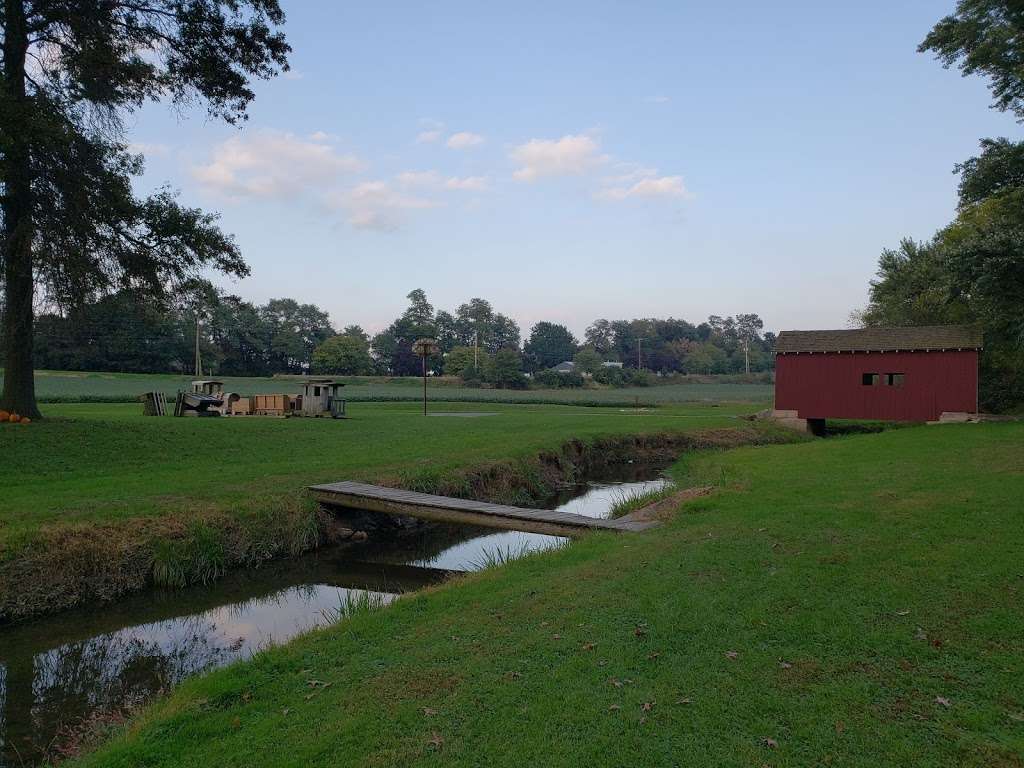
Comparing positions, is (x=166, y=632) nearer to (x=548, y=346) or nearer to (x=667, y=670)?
(x=667, y=670)

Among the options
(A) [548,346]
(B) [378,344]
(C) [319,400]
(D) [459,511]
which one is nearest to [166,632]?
(D) [459,511]

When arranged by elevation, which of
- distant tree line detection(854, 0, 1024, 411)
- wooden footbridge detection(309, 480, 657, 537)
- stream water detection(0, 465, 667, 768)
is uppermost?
distant tree line detection(854, 0, 1024, 411)

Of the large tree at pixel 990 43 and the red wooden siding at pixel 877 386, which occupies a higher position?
the large tree at pixel 990 43

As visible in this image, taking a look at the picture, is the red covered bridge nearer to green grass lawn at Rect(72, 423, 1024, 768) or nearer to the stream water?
the stream water

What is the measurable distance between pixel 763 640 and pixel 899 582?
2115 millimetres

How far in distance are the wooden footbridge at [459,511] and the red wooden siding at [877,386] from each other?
937 inches

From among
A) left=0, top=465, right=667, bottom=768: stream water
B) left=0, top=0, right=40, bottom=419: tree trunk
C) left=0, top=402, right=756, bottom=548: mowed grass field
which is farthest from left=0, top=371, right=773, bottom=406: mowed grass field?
left=0, top=465, right=667, bottom=768: stream water

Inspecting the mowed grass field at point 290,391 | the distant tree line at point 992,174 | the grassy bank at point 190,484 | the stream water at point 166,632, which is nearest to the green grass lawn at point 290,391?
the mowed grass field at point 290,391

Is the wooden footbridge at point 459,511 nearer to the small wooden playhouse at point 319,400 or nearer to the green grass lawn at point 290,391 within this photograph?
the small wooden playhouse at point 319,400

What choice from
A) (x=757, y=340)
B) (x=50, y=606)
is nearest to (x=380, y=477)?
(x=50, y=606)

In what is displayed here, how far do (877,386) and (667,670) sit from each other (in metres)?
30.2

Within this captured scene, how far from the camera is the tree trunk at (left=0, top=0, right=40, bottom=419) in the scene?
13.0 m

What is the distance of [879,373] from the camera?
30.8m

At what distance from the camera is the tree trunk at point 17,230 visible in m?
13.0
